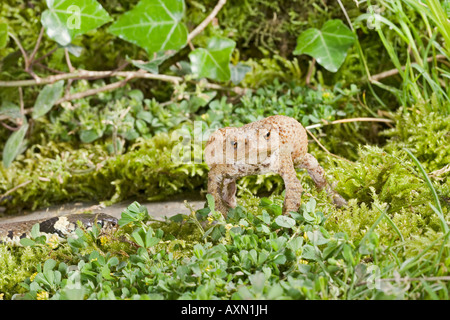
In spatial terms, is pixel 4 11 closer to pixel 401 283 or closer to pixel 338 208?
pixel 338 208

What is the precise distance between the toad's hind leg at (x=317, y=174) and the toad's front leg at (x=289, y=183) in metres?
0.12

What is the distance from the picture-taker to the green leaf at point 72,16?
2.26 meters

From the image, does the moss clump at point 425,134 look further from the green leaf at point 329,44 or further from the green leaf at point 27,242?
the green leaf at point 27,242

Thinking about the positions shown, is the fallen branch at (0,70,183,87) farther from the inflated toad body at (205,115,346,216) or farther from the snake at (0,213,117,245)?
the inflated toad body at (205,115,346,216)

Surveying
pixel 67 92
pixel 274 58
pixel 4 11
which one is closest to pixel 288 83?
pixel 274 58

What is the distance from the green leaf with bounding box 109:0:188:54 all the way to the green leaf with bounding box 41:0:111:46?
168 mm

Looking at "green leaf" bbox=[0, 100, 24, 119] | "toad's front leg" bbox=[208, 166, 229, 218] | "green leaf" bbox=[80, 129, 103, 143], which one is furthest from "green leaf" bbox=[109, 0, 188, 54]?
"toad's front leg" bbox=[208, 166, 229, 218]

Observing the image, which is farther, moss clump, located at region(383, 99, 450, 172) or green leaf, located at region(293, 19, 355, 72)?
green leaf, located at region(293, 19, 355, 72)

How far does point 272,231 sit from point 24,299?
812mm

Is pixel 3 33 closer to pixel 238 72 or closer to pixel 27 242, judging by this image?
pixel 238 72

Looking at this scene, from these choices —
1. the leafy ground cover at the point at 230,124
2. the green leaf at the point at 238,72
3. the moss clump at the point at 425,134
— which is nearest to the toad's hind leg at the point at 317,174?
the leafy ground cover at the point at 230,124

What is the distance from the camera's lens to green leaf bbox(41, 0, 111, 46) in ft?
7.40

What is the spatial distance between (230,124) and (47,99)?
1119 millimetres
